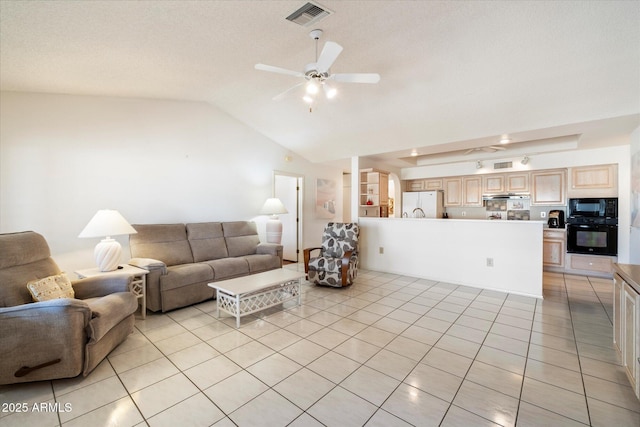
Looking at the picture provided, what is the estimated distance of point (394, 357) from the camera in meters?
2.23

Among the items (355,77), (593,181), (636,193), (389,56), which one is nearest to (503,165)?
(593,181)

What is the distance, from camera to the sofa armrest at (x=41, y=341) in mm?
1720

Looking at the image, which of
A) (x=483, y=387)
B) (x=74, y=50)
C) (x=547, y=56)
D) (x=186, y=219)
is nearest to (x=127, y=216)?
(x=186, y=219)

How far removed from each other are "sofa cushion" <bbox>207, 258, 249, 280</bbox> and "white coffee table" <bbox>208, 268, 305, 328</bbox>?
1.76 ft

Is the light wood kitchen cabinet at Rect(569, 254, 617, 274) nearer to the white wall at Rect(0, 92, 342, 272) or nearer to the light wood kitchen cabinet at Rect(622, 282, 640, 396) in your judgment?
the light wood kitchen cabinet at Rect(622, 282, 640, 396)

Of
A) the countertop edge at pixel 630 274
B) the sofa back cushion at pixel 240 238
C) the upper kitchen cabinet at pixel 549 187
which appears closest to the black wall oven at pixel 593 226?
the upper kitchen cabinet at pixel 549 187

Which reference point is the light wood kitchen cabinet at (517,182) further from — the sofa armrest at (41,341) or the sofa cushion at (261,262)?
the sofa armrest at (41,341)

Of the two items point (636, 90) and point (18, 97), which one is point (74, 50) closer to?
point (18, 97)

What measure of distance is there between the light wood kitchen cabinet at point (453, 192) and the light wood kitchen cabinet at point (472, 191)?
10 centimetres

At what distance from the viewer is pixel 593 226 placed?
465 centimetres

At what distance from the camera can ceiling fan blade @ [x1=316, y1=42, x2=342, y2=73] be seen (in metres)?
2.01

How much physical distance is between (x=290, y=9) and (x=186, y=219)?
338 centimetres

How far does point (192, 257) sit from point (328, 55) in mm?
3218

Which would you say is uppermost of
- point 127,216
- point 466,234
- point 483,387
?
point 127,216
